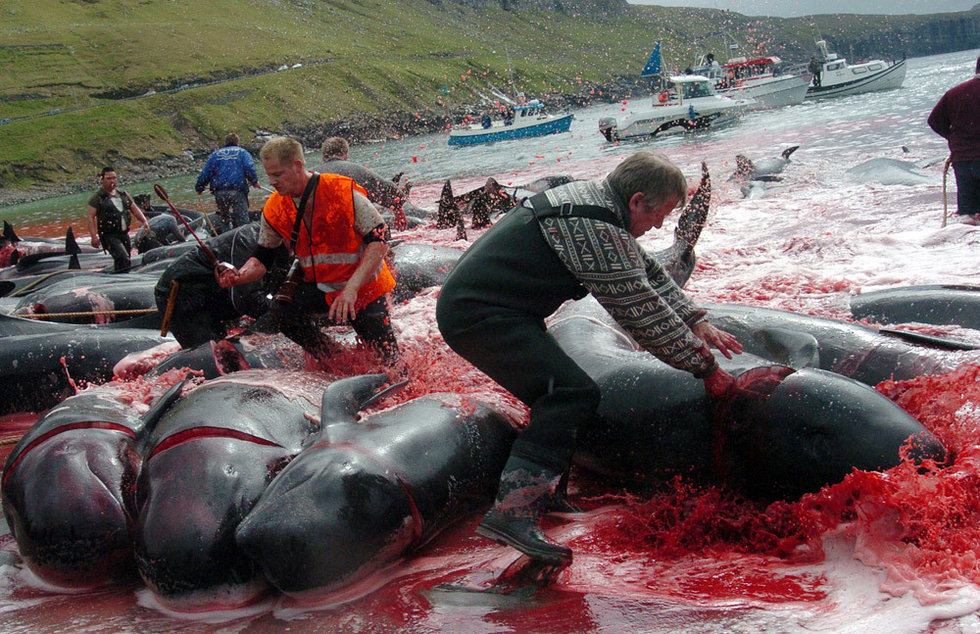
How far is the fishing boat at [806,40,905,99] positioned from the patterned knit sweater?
49740mm

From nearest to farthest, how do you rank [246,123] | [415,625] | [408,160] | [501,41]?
1. [415,625]
2. [408,160]
3. [246,123]
4. [501,41]

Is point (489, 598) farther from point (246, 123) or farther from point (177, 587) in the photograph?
point (246, 123)

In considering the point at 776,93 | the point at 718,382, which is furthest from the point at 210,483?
the point at 776,93

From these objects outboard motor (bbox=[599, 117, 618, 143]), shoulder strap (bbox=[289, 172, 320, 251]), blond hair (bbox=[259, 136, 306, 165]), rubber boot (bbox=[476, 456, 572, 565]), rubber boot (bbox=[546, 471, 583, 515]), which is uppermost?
outboard motor (bbox=[599, 117, 618, 143])

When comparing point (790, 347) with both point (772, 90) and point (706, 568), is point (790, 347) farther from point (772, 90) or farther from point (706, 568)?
point (772, 90)

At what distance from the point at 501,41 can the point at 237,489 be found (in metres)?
143

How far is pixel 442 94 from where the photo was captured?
9131 centimetres

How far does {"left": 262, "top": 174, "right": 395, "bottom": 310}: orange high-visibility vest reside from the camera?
5.07 meters

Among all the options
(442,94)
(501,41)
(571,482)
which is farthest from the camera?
(501,41)

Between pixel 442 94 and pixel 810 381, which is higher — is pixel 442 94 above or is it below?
above

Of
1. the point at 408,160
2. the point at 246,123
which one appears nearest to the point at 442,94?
the point at 246,123

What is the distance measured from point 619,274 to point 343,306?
7.18 ft

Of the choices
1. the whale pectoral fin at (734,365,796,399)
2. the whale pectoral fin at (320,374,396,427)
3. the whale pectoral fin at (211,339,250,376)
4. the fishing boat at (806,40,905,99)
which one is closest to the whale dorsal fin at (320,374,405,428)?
the whale pectoral fin at (320,374,396,427)

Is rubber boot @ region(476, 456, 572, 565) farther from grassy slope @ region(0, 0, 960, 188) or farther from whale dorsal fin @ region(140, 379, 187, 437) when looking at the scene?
grassy slope @ region(0, 0, 960, 188)
